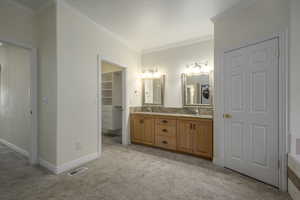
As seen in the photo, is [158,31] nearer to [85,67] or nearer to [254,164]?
[85,67]

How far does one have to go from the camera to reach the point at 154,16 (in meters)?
2.43

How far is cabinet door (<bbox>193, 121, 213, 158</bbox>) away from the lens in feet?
8.50

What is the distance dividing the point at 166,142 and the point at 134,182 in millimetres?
1396

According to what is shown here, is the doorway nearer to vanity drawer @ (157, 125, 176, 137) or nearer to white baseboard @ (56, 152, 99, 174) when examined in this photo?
vanity drawer @ (157, 125, 176, 137)

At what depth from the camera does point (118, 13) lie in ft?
7.71

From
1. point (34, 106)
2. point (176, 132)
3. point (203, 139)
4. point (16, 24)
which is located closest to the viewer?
point (16, 24)

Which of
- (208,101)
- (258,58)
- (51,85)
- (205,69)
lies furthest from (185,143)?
(51,85)

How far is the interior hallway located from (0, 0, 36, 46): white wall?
6.82 ft

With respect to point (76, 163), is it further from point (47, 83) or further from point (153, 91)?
point (153, 91)

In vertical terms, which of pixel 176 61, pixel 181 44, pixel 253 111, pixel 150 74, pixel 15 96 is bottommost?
pixel 253 111

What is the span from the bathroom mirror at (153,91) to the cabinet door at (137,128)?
0.63m

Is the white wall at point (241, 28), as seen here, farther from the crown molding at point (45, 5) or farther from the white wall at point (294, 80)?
the crown molding at point (45, 5)

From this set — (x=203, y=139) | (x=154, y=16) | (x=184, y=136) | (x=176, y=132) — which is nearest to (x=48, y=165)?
(x=176, y=132)

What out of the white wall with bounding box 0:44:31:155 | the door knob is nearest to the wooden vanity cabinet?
the door knob
